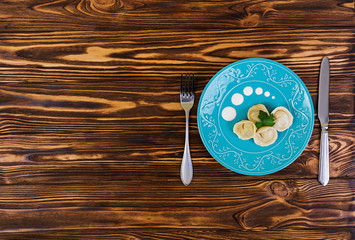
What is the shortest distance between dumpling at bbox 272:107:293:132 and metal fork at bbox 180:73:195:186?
0.28 meters

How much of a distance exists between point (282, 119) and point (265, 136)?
0.25 ft

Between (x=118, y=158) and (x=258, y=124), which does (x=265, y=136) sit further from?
(x=118, y=158)

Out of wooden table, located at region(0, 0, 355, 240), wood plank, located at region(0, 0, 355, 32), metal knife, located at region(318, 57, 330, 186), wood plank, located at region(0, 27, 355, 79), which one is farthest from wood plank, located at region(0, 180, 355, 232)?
wood plank, located at region(0, 0, 355, 32)

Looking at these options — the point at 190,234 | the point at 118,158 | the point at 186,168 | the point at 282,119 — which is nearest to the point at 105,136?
the point at 118,158

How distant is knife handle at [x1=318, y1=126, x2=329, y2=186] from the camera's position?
809 millimetres

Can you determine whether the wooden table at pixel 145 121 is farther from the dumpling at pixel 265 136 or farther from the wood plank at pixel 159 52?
the dumpling at pixel 265 136

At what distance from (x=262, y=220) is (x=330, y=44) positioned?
0.66 meters

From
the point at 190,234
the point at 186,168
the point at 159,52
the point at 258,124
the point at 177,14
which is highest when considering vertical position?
the point at 177,14

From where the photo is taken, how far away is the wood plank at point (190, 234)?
853 mm

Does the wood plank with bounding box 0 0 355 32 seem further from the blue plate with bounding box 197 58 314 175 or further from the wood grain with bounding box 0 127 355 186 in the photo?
the wood grain with bounding box 0 127 355 186

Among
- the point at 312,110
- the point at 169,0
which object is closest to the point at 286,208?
the point at 312,110

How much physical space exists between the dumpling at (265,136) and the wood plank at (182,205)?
154 mm

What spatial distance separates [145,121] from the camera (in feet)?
2.74

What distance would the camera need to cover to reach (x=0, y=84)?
2.72ft
